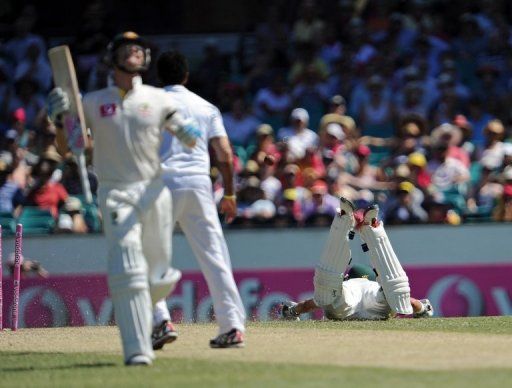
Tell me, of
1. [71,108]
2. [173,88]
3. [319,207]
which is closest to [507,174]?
[319,207]

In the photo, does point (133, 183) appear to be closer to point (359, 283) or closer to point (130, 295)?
point (130, 295)

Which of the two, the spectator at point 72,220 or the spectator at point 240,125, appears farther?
the spectator at point 240,125

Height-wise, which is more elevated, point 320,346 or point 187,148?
point 187,148

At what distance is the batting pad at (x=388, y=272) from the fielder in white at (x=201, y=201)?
2607 mm

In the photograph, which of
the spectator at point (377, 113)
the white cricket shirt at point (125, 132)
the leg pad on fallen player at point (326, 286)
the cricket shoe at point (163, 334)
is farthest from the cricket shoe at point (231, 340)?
the spectator at point (377, 113)

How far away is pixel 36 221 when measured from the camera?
1645 centimetres

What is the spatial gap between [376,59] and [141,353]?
10931 millimetres

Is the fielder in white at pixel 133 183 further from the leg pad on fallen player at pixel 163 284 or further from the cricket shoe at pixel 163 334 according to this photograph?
the cricket shoe at pixel 163 334

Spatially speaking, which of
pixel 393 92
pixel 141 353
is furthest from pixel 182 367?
pixel 393 92

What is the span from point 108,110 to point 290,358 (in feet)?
6.81

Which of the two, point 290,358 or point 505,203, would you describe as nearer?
point 290,358

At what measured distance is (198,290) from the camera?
51.3 ft

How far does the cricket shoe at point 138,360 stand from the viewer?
8.68 m

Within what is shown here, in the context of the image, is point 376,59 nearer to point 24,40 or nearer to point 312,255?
point 312,255
